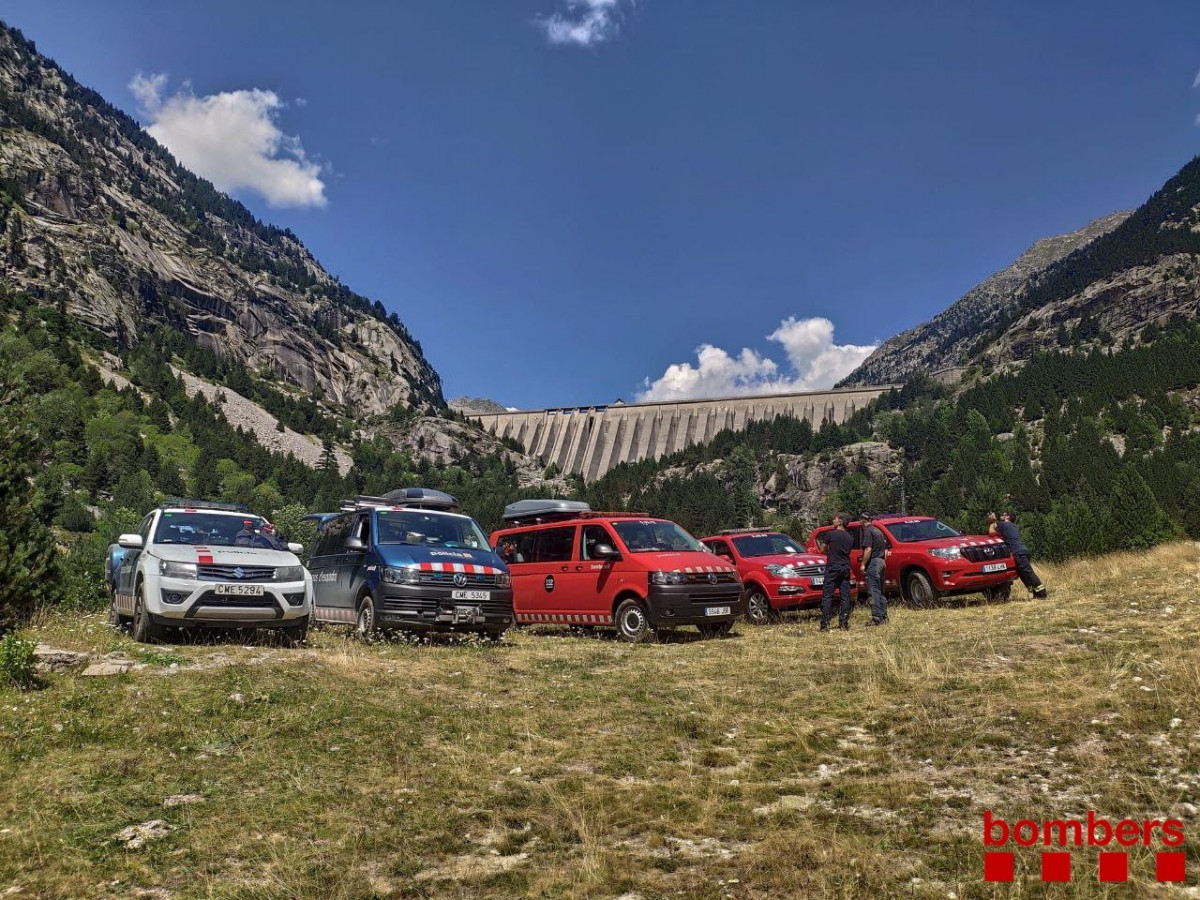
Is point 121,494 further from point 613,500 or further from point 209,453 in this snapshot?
point 613,500

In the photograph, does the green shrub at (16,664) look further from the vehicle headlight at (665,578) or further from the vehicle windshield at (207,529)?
the vehicle headlight at (665,578)

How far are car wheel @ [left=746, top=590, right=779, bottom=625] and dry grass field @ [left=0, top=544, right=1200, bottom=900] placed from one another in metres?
6.60

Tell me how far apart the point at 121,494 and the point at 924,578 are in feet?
334

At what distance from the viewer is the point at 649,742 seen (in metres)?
5.60

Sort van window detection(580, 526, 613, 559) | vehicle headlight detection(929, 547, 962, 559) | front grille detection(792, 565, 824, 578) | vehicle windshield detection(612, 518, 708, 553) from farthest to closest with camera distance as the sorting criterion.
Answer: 1. front grille detection(792, 565, 824, 578)
2. vehicle headlight detection(929, 547, 962, 559)
3. van window detection(580, 526, 613, 559)
4. vehicle windshield detection(612, 518, 708, 553)

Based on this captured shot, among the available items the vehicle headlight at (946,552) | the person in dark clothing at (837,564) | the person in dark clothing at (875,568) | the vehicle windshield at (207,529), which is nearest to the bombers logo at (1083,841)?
the person in dark clothing at (837,564)

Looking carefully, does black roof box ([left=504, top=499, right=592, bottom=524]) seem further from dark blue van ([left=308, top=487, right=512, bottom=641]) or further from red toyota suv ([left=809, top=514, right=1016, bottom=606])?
red toyota suv ([left=809, top=514, right=1016, bottom=606])

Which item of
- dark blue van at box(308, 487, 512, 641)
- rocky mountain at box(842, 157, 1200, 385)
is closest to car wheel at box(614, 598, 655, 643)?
dark blue van at box(308, 487, 512, 641)

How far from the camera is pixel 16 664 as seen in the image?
6824mm

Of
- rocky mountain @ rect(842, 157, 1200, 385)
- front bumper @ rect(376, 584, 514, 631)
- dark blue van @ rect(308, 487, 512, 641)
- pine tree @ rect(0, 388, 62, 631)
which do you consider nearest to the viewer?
pine tree @ rect(0, 388, 62, 631)

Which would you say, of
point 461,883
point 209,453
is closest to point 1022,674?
point 461,883

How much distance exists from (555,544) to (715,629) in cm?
354

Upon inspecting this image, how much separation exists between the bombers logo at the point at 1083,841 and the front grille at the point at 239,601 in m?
8.94

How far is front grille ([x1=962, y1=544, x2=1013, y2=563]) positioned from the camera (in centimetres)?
1468
